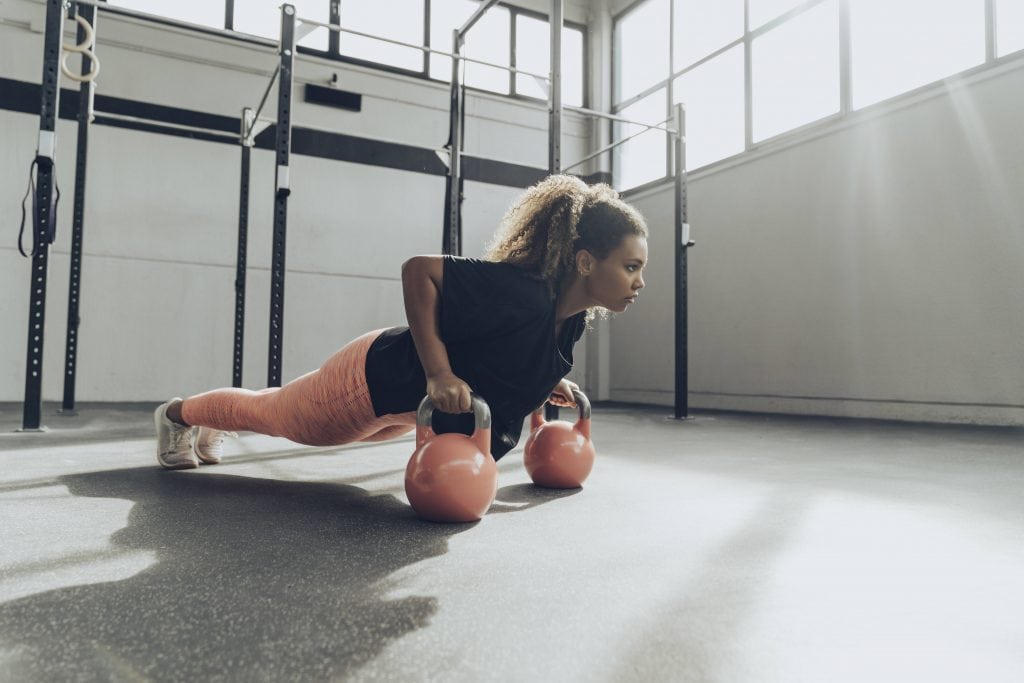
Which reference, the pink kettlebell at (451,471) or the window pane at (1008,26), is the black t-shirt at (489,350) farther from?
the window pane at (1008,26)

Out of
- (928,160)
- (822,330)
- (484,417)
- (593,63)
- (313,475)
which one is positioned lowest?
(313,475)

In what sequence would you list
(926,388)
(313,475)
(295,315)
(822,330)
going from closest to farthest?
(313,475), (926,388), (822,330), (295,315)

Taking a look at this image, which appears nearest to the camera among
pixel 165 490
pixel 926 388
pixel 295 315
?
pixel 165 490

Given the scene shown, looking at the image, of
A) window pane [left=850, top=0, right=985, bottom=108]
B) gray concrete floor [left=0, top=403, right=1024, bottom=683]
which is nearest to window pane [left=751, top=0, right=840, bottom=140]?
window pane [left=850, top=0, right=985, bottom=108]

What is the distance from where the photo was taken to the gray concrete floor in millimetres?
701

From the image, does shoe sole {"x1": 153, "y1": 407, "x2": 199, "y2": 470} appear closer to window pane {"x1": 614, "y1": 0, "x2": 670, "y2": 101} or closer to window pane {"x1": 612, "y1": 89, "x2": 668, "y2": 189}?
window pane {"x1": 612, "y1": 89, "x2": 668, "y2": 189}

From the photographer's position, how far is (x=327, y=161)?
5.66 m

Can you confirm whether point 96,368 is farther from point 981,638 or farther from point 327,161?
point 981,638

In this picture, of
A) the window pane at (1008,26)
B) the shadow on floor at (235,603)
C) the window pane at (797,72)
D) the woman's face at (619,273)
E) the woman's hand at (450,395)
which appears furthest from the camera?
the window pane at (797,72)

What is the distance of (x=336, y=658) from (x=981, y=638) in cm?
72

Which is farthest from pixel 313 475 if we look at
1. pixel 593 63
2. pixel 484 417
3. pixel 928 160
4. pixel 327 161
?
pixel 593 63

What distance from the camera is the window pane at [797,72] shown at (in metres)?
4.50

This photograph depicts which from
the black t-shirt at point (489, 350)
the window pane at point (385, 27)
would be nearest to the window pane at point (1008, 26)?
the black t-shirt at point (489, 350)

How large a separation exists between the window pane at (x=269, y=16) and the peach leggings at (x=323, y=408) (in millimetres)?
4356
